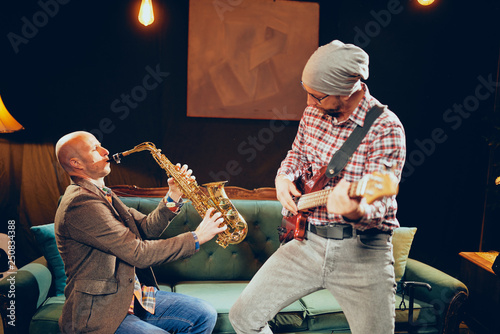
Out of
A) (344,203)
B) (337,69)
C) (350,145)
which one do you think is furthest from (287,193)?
(337,69)

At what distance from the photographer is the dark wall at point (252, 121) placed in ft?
12.1

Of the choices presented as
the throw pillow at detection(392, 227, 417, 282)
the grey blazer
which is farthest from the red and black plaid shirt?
the throw pillow at detection(392, 227, 417, 282)

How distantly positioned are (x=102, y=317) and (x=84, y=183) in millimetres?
713

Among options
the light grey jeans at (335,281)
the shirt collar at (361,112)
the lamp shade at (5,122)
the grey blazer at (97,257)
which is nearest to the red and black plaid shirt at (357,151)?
the shirt collar at (361,112)

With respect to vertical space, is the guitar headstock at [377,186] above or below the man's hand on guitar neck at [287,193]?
above

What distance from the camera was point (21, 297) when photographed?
2287mm

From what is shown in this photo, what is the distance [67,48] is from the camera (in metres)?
3.68

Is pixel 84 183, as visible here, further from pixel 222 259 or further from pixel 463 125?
pixel 463 125

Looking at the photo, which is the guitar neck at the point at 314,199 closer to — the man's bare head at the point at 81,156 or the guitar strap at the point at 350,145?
the guitar strap at the point at 350,145

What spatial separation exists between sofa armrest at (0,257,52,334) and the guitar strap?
195 centimetres

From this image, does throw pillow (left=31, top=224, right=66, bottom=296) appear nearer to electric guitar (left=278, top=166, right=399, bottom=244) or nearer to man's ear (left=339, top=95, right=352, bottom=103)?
electric guitar (left=278, top=166, right=399, bottom=244)

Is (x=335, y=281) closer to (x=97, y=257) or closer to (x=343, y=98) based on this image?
(x=343, y=98)

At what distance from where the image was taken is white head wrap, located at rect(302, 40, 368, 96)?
1.57 metres

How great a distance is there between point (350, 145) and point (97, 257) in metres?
1.39
